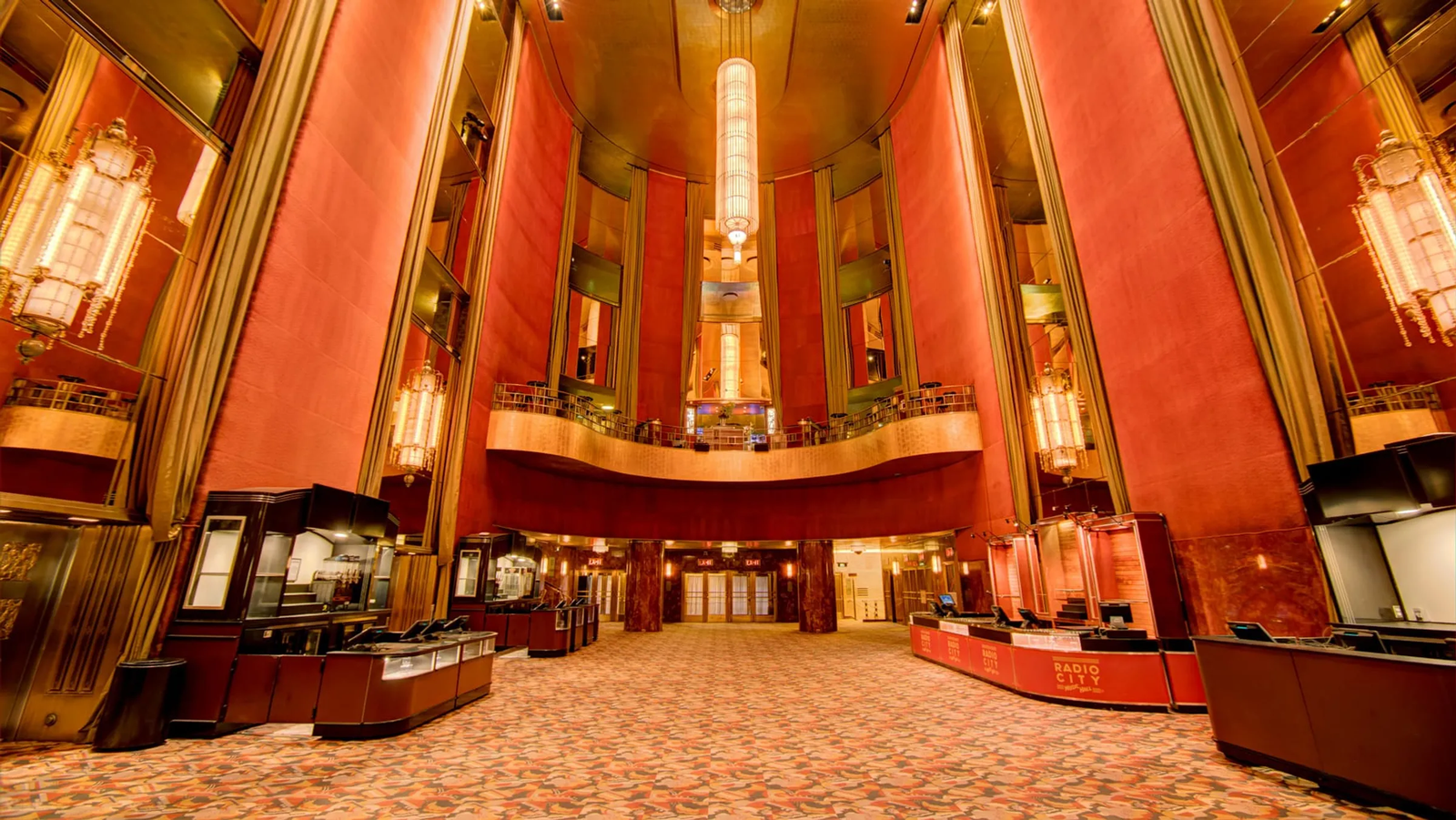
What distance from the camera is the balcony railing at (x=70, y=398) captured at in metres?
4.60

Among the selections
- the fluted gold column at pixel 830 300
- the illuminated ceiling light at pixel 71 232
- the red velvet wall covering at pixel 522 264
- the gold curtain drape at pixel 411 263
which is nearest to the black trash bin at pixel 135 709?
the illuminated ceiling light at pixel 71 232

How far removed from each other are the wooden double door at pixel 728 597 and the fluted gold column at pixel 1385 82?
16.5m

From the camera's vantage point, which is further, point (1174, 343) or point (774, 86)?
point (774, 86)

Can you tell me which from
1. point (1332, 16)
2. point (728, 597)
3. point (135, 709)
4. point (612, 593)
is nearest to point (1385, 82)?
point (1332, 16)

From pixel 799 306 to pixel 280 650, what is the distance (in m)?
15.0

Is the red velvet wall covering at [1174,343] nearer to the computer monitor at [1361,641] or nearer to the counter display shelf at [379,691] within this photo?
the computer monitor at [1361,641]

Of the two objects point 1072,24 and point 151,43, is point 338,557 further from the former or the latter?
point 1072,24

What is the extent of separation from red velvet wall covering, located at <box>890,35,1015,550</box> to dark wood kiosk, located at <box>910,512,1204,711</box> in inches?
84.3

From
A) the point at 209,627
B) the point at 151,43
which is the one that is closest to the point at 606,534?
the point at 209,627

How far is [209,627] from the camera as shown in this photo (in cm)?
503

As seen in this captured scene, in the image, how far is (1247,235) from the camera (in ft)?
19.3

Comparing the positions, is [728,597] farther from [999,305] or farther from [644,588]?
[999,305]

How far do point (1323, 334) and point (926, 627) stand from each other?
6.73m

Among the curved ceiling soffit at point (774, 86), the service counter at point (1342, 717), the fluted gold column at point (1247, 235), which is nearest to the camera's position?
the service counter at point (1342, 717)
